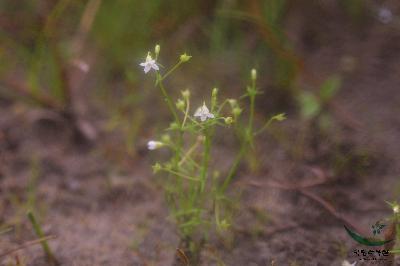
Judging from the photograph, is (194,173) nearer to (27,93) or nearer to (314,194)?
(314,194)

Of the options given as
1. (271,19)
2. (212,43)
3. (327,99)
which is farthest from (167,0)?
(327,99)

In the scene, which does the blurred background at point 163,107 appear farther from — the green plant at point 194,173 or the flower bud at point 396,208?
the flower bud at point 396,208

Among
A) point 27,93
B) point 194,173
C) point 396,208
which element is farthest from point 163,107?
point 396,208

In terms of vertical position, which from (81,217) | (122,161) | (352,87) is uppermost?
(352,87)

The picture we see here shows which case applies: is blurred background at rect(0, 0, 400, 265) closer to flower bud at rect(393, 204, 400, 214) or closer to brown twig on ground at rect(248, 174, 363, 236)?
brown twig on ground at rect(248, 174, 363, 236)

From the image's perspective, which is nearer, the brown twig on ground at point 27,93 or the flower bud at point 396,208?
the flower bud at point 396,208

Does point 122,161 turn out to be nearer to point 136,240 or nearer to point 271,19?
point 136,240

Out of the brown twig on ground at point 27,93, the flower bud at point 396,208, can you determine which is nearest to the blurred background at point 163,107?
the brown twig on ground at point 27,93

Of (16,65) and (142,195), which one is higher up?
(16,65)
